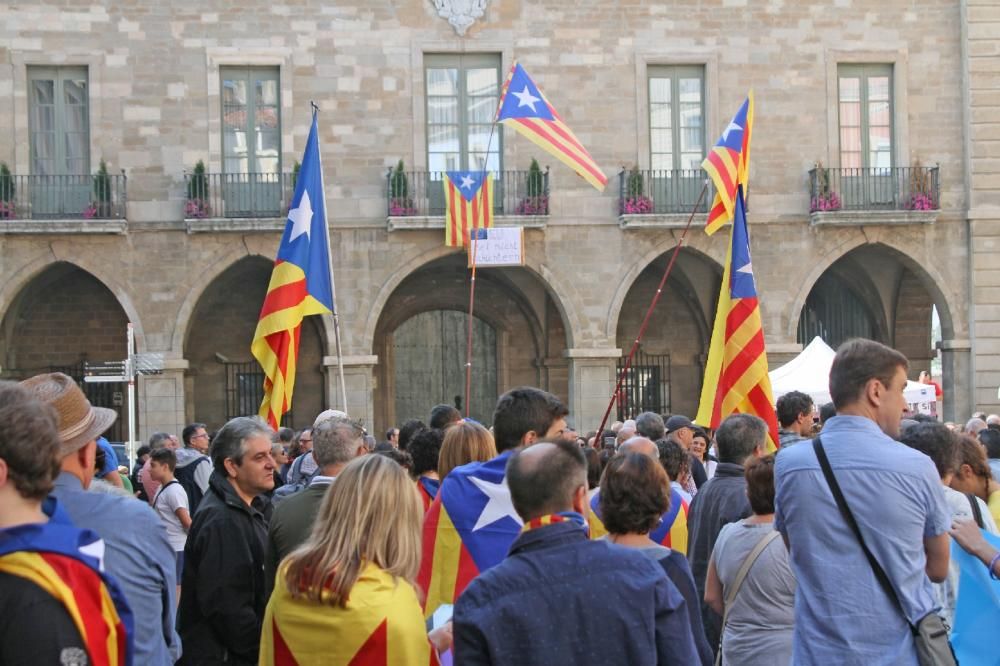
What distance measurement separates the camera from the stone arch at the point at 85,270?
2089cm

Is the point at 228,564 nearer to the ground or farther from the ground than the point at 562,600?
nearer to the ground

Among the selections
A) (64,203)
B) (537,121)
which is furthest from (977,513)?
(64,203)

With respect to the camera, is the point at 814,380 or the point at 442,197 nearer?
the point at 814,380

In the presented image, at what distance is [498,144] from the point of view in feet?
71.3

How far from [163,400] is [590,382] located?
668 cm

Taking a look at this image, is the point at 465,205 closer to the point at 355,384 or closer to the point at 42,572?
the point at 355,384

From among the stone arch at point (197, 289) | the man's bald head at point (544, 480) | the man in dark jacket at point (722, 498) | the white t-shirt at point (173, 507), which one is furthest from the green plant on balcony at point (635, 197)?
the man's bald head at point (544, 480)

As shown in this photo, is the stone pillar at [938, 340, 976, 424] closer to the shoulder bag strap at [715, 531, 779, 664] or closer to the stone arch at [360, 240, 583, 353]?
the stone arch at [360, 240, 583, 353]

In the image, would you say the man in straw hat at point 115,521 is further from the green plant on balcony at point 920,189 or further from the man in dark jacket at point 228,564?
the green plant on balcony at point 920,189

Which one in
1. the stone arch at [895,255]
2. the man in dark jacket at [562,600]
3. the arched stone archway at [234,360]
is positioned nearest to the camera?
the man in dark jacket at [562,600]

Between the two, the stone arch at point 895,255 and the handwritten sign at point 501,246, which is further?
the stone arch at point 895,255

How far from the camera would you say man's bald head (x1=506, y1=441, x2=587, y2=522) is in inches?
136

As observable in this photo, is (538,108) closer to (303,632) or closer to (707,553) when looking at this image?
(707,553)

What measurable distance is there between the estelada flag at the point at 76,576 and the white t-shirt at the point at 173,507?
5.78m
